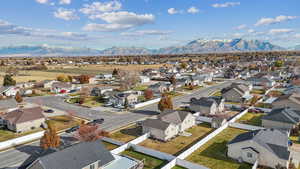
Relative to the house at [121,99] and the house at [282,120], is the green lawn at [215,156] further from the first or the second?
the house at [121,99]

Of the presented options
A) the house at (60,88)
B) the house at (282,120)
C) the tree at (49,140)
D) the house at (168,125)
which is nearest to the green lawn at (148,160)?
the house at (168,125)

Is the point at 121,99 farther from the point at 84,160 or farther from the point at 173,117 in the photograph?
the point at 84,160

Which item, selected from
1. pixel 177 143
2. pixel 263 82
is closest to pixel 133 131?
pixel 177 143

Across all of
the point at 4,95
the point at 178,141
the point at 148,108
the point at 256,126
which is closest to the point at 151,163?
the point at 178,141

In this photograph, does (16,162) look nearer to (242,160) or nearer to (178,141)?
(178,141)

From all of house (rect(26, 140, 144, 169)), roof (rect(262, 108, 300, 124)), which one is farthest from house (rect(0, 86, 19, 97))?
roof (rect(262, 108, 300, 124))

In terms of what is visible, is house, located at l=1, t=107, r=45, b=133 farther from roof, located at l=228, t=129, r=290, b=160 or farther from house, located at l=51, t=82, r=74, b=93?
roof, located at l=228, t=129, r=290, b=160
